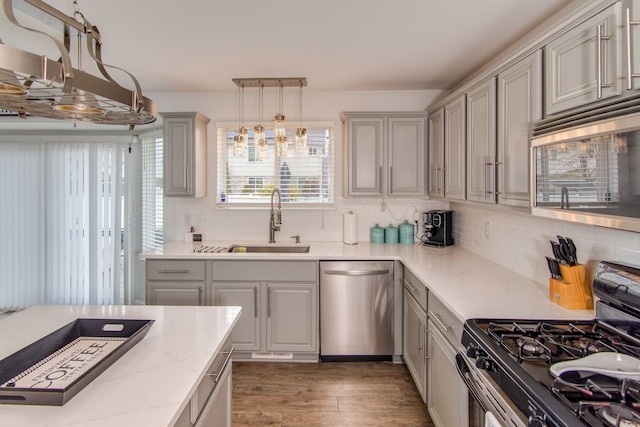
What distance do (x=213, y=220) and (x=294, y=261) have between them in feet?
4.06

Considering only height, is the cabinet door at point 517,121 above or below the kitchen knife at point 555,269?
above

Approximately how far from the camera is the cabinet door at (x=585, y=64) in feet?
4.08

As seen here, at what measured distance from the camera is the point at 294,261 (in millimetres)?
3072

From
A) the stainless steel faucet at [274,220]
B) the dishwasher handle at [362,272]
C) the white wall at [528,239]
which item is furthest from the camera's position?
the stainless steel faucet at [274,220]

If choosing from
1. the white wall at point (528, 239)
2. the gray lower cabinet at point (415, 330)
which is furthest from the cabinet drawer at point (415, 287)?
the white wall at point (528, 239)

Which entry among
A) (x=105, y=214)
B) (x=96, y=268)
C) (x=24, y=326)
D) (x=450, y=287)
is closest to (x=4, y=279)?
(x=96, y=268)

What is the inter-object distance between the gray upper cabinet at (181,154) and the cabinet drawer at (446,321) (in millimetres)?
2482

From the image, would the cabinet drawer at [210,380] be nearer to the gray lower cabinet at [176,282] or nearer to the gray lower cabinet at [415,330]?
the gray lower cabinet at [415,330]

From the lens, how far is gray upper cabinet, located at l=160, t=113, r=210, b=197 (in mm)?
3461

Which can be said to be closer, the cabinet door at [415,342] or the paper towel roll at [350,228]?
the cabinet door at [415,342]

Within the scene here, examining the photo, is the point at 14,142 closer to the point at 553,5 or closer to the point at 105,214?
the point at 105,214

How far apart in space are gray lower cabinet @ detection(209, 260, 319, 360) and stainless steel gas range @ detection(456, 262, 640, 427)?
1666 millimetres

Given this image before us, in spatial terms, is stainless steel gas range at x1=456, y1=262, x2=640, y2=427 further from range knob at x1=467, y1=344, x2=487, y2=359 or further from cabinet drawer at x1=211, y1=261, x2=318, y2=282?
cabinet drawer at x1=211, y1=261, x2=318, y2=282

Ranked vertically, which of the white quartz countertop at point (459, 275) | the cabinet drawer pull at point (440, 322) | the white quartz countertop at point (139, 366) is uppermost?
the white quartz countertop at point (459, 275)
